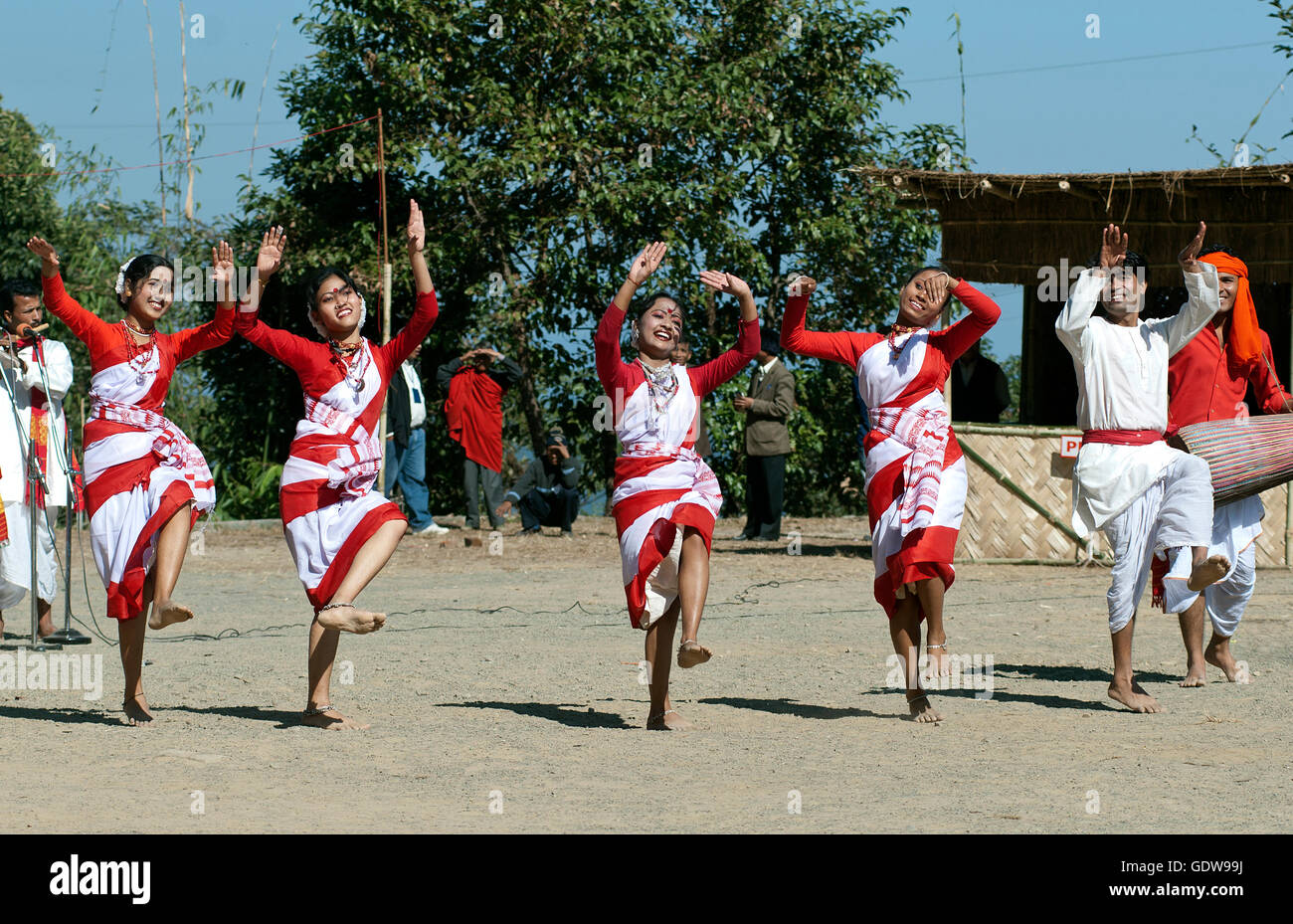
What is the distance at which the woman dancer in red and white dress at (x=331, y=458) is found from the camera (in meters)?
6.49

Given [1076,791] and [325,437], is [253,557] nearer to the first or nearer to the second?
[325,437]

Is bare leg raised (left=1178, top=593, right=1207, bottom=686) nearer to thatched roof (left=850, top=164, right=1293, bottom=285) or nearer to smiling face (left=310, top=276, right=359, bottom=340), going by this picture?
smiling face (left=310, top=276, right=359, bottom=340)

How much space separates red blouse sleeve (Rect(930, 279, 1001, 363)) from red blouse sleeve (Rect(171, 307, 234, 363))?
2.89m

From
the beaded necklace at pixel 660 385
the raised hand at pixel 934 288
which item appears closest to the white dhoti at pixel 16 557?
the beaded necklace at pixel 660 385

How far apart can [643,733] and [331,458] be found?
5.34 feet

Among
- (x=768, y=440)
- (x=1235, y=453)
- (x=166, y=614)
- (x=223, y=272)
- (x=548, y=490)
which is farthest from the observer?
(x=548, y=490)

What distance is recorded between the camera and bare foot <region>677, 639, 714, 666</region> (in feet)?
20.1

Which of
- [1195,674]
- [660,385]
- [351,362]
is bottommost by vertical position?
[1195,674]

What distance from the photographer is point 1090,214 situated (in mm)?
13180

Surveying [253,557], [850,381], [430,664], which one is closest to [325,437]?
[430,664]

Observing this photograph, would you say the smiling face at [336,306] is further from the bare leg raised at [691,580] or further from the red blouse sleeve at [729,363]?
the bare leg raised at [691,580]

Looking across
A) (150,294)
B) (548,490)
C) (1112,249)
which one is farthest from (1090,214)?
(150,294)

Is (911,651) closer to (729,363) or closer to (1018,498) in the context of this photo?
(729,363)

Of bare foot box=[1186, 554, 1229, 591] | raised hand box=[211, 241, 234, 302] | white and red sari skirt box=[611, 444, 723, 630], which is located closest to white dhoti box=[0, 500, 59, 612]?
raised hand box=[211, 241, 234, 302]
